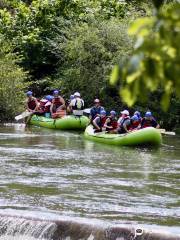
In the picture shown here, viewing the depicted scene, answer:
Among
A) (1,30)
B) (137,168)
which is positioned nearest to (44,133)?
(137,168)

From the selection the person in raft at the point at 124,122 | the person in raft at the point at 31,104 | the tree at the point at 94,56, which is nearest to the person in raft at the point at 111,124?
the person in raft at the point at 124,122

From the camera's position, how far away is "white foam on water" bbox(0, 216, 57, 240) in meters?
8.30

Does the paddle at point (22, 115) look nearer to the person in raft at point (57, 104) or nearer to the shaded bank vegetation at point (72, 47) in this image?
the shaded bank vegetation at point (72, 47)

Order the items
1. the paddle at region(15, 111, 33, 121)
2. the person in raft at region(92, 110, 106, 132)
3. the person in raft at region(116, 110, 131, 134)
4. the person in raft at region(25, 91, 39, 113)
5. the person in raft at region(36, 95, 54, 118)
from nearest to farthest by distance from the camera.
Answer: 1. the person in raft at region(116, 110, 131, 134)
2. the person in raft at region(92, 110, 106, 132)
3. the paddle at region(15, 111, 33, 121)
4. the person in raft at region(25, 91, 39, 113)
5. the person in raft at region(36, 95, 54, 118)

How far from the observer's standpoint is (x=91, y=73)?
24.7 m

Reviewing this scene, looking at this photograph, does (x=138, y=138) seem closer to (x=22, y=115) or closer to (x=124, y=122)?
(x=124, y=122)

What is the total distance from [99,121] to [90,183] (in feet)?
24.8

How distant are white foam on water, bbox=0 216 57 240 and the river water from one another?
0.05m

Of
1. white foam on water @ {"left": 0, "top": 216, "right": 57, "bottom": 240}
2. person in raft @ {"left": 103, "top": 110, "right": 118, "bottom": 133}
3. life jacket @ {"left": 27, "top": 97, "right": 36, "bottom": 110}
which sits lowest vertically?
white foam on water @ {"left": 0, "top": 216, "right": 57, "bottom": 240}

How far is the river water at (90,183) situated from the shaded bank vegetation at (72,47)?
5651 millimetres

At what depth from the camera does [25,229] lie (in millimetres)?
8406

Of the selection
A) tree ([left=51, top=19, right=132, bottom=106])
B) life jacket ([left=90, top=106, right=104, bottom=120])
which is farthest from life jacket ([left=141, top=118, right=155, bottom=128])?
tree ([left=51, top=19, right=132, bottom=106])

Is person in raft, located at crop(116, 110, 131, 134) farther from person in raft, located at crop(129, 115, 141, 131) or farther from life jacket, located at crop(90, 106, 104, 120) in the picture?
life jacket, located at crop(90, 106, 104, 120)

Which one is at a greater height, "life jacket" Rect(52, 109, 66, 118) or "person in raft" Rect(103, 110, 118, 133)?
"life jacket" Rect(52, 109, 66, 118)
